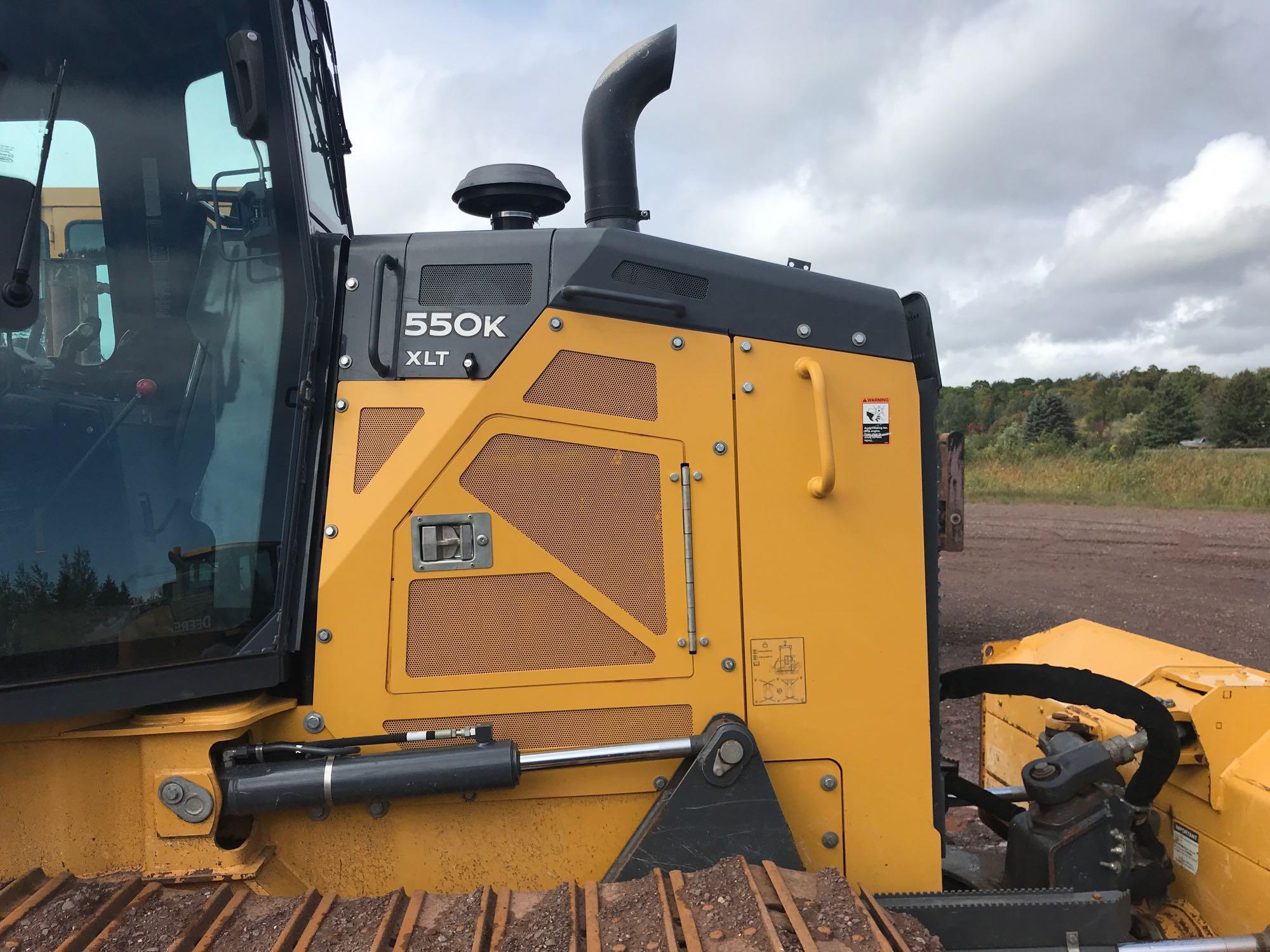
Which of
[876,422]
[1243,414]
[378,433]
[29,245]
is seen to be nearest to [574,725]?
[378,433]

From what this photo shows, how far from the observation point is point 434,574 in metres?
2.07

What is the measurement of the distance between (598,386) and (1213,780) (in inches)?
85.8

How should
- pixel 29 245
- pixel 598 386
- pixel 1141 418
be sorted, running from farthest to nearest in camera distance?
pixel 1141 418 → pixel 598 386 → pixel 29 245

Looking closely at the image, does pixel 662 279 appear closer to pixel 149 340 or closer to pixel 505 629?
pixel 505 629

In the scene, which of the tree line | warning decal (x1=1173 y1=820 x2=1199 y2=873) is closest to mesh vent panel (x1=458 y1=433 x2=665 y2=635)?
warning decal (x1=1173 y1=820 x2=1199 y2=873)

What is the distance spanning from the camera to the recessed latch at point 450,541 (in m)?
2.06

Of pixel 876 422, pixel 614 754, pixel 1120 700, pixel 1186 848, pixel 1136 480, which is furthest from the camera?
pixel 1136 480

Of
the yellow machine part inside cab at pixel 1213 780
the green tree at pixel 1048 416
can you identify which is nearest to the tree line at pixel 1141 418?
the green tree at pixel 1048 416

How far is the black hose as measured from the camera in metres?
2.52

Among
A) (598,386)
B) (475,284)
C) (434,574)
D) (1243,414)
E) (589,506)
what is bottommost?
(434,574)

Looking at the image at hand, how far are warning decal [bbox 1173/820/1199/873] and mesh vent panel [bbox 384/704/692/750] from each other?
1.72m

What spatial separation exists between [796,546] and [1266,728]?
1.61 metres

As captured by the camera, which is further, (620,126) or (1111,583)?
(1111,583)

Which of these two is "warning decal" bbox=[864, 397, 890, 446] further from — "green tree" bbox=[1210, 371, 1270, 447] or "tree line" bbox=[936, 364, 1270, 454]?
"green tree" bbox=[1210, 371, 1270, 447]
